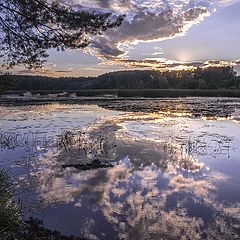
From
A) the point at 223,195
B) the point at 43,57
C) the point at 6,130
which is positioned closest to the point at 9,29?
the point at 43,57

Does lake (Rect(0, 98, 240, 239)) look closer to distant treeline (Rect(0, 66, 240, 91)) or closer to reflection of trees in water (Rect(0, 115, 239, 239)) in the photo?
reflection of trees in water (Rect(0, 115, 239, 239))

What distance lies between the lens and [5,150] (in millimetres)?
19188

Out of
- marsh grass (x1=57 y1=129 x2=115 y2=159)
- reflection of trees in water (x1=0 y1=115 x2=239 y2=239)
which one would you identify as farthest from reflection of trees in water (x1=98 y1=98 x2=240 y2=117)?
reflection of trees in water (x1=0 y1=115 x2=239 y2=239)

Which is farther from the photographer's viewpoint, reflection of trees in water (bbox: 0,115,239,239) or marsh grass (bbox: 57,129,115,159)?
marsh grass (bbox: 57,129,115,159)

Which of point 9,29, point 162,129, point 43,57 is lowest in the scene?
A: point 162,129

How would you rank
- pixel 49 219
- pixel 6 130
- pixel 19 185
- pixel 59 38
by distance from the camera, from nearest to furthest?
1. pixel 49 219
2. pixel 19 185
3. pixel 59 38
4. pixel 6 130

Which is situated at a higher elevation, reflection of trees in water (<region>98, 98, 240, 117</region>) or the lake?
the lake

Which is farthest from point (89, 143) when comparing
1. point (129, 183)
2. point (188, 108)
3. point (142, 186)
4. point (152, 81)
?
point (152, 81)

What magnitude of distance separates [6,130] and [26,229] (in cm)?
1970

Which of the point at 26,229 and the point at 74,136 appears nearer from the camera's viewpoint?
the point at 26,229

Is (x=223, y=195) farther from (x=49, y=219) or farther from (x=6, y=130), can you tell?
(x=6, y=130)

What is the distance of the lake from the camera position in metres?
9.30

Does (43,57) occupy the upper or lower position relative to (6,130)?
upper

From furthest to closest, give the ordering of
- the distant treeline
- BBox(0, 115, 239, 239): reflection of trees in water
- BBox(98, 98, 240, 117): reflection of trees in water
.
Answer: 1. the distant treeline
2. BBox(98, 98, 240, 117): reflection of trees in water
3. BBox(0, 115, 239, 239): reflection of trees in water
